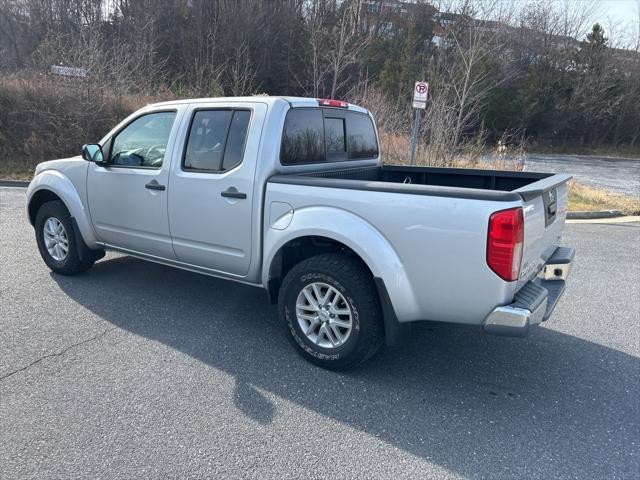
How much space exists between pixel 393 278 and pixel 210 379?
146 cm

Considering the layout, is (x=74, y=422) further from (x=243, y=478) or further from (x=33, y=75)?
(x=33, y=75)

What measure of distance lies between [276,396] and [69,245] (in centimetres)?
325

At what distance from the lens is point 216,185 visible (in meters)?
4.07

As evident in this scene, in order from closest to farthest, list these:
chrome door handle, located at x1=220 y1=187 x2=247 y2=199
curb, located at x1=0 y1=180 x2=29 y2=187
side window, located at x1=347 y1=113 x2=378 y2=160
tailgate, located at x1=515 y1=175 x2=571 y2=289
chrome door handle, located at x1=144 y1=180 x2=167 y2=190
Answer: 1. tailgate, located at x1=515 y1=175 x2=571 y2=289
2. chrome door handle, located at x1=220 y1=187 x2=247 y2=199
3. chrome door handle, located at x1=144 y1=180 x2=167 y2=190
4. side window, located at x1=347 y1=113 x2=378 y2=160
5. curb, located at x1=0 y1=180 x2=29 y2=187

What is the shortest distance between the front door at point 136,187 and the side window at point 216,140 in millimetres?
224

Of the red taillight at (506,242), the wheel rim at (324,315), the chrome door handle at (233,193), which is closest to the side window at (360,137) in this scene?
the chrome door handle at (233,193)

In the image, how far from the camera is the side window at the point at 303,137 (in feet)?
13.3

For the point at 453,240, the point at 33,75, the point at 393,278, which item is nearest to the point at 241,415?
the point at 393,278

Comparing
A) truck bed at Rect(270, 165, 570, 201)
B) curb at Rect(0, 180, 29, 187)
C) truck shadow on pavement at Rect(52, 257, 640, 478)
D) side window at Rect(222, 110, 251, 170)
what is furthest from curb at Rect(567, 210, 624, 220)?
curb at Rect(0, 180, 29, 187)

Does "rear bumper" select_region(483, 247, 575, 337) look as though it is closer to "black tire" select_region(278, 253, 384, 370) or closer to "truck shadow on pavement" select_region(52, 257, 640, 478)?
"truck shadow on pavement" select_region(52, 257, 640, 478)

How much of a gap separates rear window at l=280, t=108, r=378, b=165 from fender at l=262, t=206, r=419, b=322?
2.23 ft

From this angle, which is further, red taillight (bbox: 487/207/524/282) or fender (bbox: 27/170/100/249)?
fender (bbox: 27/170/100/249)

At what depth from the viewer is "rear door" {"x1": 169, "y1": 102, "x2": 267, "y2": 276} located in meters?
3.95

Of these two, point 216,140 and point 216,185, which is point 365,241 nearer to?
point 216,185
